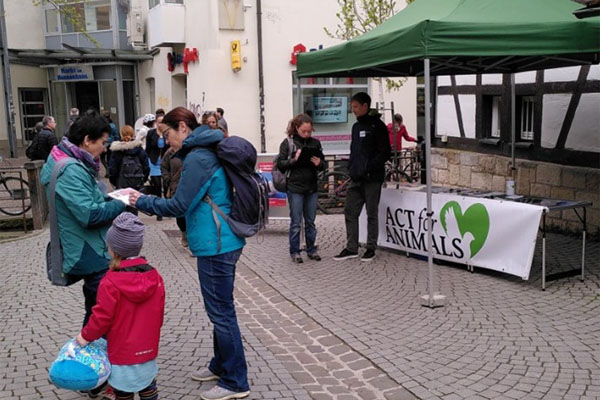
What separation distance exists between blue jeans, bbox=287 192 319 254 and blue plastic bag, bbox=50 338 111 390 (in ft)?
14.6

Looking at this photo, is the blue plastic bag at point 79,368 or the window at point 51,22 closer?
the blue plastic bag at point 79,368

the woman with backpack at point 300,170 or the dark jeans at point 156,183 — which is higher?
the woman with backpack at point 300,170

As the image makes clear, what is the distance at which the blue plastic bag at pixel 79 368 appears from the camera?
3369 millimetres

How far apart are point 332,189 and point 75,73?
17251 mm

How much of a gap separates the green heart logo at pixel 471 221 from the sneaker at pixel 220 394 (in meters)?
3.64

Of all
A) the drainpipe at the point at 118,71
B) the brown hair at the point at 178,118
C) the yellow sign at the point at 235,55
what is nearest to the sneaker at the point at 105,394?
the brown hair at the point at 178,118

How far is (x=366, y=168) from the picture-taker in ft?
24.6

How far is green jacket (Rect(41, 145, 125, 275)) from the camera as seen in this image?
12.6 feet

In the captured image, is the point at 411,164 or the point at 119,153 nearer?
the point at 119,153

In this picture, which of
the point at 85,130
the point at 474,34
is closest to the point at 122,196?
the point at 85,130

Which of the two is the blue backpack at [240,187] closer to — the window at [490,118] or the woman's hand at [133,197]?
the woman's hand at [133,197]

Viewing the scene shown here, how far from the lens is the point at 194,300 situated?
6367 mm

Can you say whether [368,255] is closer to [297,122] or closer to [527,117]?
[297,122]

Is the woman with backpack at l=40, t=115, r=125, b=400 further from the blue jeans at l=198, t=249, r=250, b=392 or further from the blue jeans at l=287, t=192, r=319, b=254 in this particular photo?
the blue jeans at l=287, t=192, r=319, b=254
